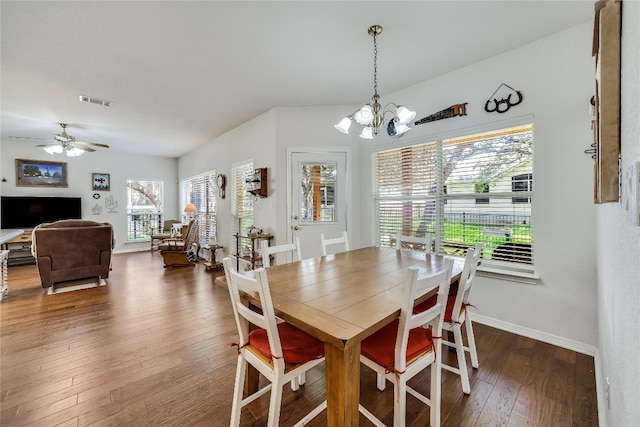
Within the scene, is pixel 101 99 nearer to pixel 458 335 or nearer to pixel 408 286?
pixel 408 286

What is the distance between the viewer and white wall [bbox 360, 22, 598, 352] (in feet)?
7.18

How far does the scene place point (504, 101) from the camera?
258cm

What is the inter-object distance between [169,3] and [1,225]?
6.70 meters

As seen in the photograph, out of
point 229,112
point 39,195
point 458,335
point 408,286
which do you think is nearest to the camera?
point 408,286

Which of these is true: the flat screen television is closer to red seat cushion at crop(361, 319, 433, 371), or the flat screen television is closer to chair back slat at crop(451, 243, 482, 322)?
red seat cushion at crop(361, 319, 433, 371)

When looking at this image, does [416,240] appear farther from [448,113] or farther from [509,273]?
[448,113]

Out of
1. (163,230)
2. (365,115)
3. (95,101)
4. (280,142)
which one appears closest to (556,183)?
(365,115)

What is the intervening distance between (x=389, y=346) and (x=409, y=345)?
11cm

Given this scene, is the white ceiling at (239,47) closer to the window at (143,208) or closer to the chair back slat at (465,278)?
the chair back slat at (465,278)

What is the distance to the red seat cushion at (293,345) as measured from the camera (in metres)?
1.35

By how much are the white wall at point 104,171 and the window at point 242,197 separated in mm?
3643

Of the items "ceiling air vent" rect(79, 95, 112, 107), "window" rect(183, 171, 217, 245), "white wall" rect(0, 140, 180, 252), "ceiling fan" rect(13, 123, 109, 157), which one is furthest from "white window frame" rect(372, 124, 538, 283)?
"white wall" rect(0, 140, 180, 252)

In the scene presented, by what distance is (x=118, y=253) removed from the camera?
6.88m

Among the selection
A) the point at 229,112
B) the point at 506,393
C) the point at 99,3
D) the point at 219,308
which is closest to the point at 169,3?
the point at 99,3
